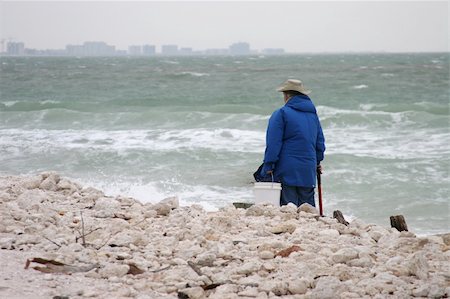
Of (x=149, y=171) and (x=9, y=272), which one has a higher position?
(x=9, y=272)

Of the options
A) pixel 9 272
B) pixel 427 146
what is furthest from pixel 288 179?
pixel 427 146

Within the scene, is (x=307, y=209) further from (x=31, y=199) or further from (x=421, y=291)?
(x=31, y=199)

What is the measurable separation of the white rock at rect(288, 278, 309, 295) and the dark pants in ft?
7.02

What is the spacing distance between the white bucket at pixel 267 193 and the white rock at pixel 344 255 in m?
1.52

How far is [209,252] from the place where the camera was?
4.71m

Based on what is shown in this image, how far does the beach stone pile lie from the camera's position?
4.11m

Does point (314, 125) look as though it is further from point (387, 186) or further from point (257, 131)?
point (257, 131)

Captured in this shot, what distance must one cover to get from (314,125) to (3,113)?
19.8m

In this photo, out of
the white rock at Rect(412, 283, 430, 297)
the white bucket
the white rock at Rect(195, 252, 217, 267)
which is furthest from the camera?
the white bucket

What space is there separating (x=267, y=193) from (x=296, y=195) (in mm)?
296

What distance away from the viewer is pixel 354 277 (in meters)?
4.39

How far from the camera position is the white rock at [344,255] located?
4676 mm

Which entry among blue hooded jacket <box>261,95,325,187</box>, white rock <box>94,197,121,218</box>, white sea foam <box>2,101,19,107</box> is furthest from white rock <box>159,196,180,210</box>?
white sea foam <box>2,101,19,107</box>

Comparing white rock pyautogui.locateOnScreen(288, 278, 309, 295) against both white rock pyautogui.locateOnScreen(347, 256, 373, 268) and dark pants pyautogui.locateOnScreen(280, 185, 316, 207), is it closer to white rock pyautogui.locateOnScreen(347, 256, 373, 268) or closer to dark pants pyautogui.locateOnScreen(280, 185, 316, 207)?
white rock pyautogui.locateOnScreen(347, 256, 373, 268)
